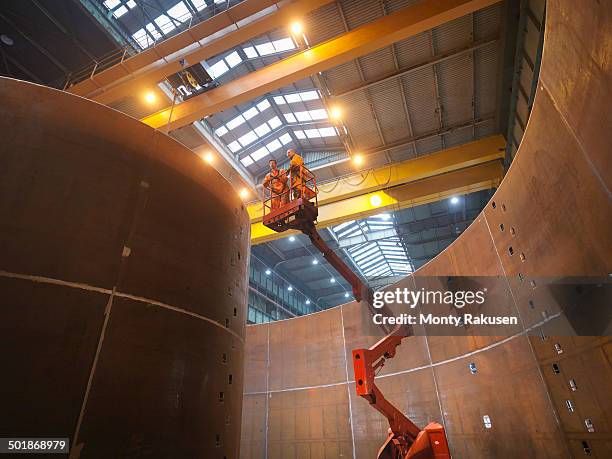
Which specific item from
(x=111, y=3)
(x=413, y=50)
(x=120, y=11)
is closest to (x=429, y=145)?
(x=413, y=50)

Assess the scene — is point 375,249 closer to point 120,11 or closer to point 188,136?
point 188,136

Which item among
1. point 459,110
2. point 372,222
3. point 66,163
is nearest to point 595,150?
point 66,163

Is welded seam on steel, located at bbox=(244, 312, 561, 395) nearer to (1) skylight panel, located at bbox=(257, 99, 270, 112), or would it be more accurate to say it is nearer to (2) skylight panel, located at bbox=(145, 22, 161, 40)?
(1) skylight panel, located at bbox=(257, 99, 270, 112)

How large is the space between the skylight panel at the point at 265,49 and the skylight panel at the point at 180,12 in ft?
8.36

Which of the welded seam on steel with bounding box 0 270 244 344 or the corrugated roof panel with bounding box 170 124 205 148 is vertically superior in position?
the corrugated roof panel with bounding box 170 124 205 148

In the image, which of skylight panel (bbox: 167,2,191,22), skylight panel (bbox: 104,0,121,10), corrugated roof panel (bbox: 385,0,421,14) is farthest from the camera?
skylight panel (bbox: 167,2,191,22)

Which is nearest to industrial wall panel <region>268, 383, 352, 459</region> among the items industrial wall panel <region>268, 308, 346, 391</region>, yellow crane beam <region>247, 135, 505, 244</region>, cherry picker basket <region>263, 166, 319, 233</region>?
industrial wall panel <region>268, 308, 346, 391</region>

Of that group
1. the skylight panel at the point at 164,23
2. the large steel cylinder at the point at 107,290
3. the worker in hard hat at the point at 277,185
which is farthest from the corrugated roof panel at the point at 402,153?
the large steel cylinder at the point at 107,290

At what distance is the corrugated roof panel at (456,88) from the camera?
10242 millimetres

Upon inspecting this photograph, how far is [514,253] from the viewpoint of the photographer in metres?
7.02

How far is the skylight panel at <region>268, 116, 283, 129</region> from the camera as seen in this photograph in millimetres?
15898

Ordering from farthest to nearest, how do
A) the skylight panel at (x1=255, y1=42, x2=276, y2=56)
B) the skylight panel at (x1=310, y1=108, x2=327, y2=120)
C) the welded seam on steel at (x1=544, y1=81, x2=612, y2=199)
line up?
the skylight panel at (x1=310, y1=108, x2=327, y2=120) → the skylight panel at (x1=255, y1=42, x2=276, y2=56) → the welded seam on steel at (x1=544, y1=81, x2=612, y2=199)

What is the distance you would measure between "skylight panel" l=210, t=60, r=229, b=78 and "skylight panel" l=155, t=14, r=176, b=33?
190cm

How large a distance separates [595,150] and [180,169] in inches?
206
